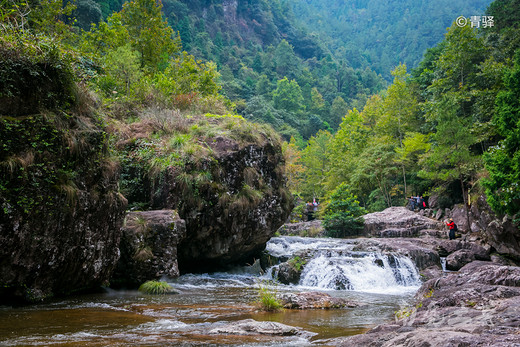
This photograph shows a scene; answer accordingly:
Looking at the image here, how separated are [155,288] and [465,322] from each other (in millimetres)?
7150

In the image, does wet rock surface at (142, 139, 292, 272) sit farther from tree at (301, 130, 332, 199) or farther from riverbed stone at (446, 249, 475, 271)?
tree at (301, 130, 332, 199)

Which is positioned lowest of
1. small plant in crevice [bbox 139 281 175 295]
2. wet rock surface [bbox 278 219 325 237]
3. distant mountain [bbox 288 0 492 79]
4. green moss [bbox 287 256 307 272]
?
small plant in crevice [bbox 139 281 175 295]

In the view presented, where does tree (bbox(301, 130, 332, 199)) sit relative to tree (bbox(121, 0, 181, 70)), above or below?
below

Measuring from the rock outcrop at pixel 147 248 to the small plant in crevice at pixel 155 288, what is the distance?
554mm

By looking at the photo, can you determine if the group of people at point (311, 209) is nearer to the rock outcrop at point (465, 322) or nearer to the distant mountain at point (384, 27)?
the rock outcrop at point (465, 322)

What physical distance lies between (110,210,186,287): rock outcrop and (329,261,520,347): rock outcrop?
6.51m

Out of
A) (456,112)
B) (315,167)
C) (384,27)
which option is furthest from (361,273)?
(384,27)

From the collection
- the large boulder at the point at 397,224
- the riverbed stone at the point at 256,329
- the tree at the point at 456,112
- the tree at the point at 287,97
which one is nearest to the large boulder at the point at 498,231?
the tree at the point at 456,112

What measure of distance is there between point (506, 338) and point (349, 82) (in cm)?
9465

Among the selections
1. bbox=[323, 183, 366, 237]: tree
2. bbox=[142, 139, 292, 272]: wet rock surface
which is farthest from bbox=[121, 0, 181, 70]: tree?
bbox=[323, 183, 366, 237]: tree

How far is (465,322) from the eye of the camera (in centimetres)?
331

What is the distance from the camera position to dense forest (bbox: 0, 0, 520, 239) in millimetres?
13930

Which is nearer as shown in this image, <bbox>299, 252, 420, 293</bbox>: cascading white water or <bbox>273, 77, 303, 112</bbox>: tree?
<bbox>299, 252, 420, 293</bbox>: cascading white water

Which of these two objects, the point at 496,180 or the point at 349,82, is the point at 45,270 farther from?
the point at 349,82
